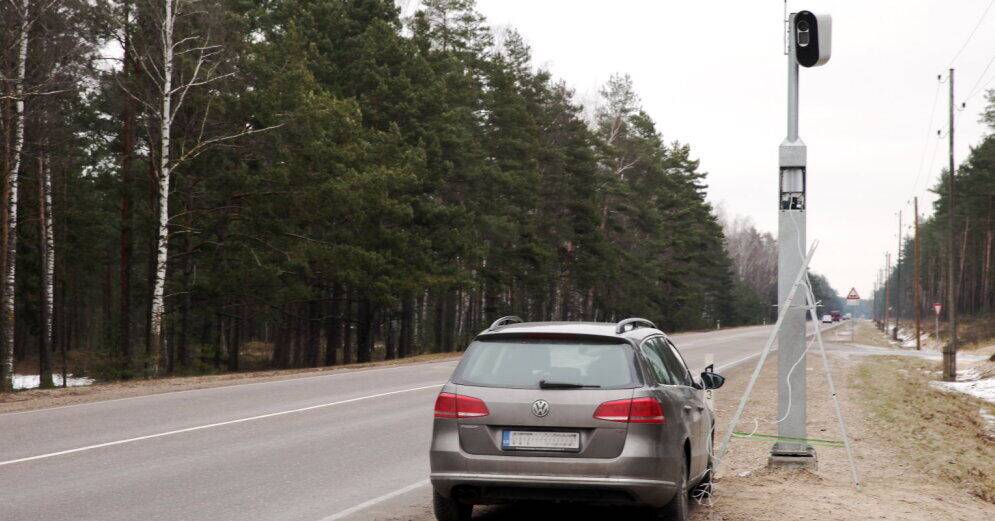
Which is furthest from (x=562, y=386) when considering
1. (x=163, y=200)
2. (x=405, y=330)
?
(x=405, y=330)

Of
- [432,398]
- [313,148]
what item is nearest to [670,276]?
[313,148]

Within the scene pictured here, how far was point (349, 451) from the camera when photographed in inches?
469

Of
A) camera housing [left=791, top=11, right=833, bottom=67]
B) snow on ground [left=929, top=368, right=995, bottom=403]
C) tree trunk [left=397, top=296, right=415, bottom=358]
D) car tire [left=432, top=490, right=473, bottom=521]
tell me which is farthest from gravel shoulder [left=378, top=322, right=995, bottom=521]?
tree trunk [left=397, top=296, right=415, bottom=358]

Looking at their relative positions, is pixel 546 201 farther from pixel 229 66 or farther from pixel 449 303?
pixel 229 66

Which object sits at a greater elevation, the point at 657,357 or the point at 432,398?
the point at 657,357

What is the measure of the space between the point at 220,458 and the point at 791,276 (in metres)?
6.45

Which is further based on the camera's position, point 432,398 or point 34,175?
point 34,175

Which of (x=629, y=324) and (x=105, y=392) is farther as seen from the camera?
(x=105, y=392)

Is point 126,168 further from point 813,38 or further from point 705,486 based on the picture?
point 705,486

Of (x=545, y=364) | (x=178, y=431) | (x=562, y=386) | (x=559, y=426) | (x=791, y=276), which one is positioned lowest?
(x=178, y=431)

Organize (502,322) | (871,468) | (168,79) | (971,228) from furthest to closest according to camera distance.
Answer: (971,228)
(168,79)
(871,468)
(502,322)

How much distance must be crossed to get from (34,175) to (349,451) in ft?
94.8

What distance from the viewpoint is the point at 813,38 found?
1086 centimetres

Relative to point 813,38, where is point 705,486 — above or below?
below
